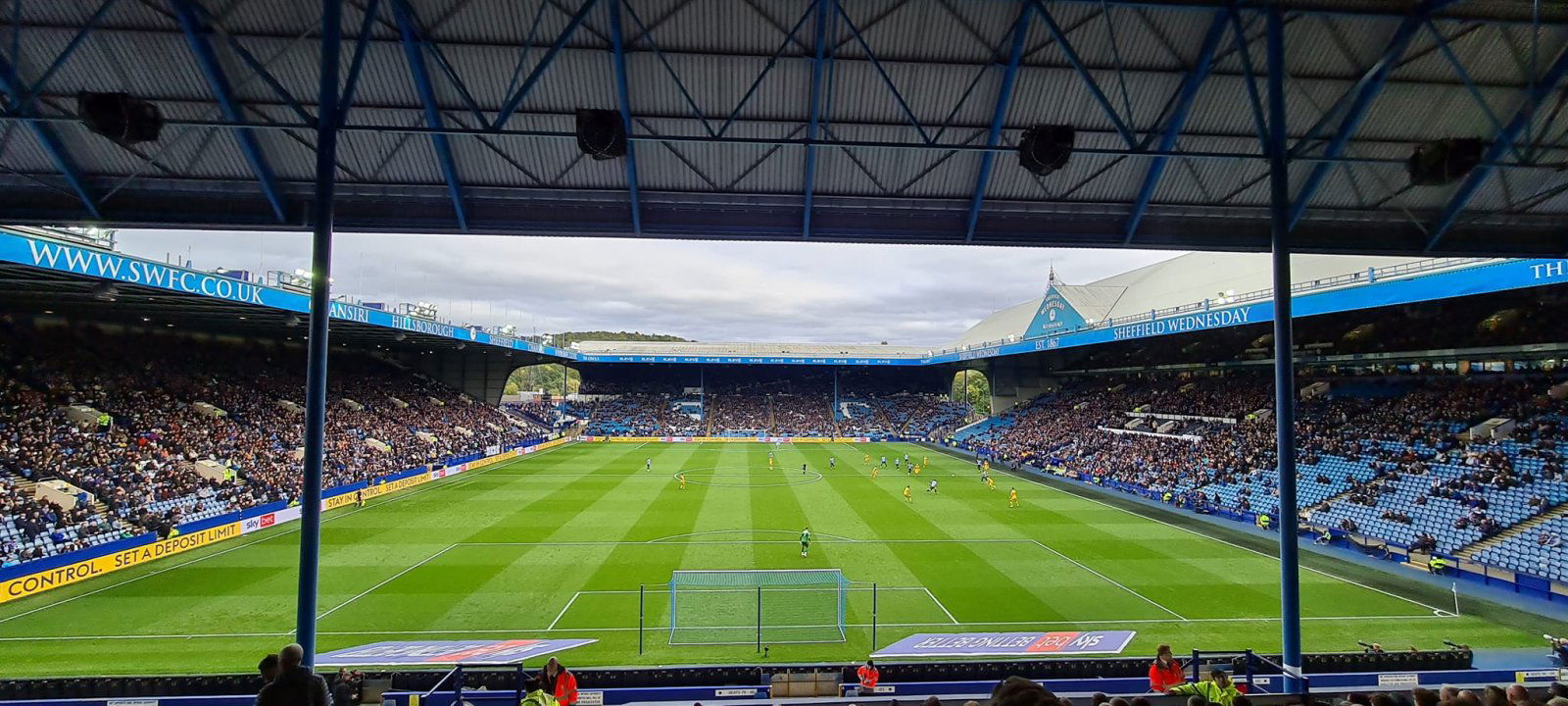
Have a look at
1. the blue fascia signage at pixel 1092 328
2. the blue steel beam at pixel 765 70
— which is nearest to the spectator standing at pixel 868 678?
the blue steel beam at pixel 765 70

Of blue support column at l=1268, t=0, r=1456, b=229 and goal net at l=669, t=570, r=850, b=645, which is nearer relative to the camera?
blue support column at l=1268, t=0, r=1456, b=229

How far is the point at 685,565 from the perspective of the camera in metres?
20.2

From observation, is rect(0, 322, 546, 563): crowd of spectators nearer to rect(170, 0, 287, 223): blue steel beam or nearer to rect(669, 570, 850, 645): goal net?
rect(170, 0, 287, 223): blue steel beam

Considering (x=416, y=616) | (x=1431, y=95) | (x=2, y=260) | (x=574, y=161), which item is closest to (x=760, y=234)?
(x=574, y=161)

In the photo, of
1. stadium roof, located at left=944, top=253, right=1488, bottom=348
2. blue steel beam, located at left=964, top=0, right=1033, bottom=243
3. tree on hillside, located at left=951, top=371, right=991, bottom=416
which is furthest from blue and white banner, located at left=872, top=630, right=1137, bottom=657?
tree on hillside, located at left=951, top=371, right=991, bottom=416

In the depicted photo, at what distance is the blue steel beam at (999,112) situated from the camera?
8.35m

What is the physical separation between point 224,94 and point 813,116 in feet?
23.0

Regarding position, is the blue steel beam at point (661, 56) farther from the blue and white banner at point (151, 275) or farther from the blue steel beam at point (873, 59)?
the blue and white banner at point (151, 275)

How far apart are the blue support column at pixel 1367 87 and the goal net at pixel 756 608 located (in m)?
10.9

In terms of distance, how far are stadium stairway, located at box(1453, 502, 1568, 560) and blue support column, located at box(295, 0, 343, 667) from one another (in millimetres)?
27015

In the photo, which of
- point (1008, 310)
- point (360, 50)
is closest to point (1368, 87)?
point (360, 50)

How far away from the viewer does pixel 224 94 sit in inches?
320

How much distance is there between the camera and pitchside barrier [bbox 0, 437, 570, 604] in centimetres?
1678

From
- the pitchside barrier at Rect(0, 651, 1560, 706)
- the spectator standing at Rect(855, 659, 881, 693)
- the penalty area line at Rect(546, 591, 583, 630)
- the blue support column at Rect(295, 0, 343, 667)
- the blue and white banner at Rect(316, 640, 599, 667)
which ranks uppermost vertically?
the blue support column at Rect(295, 0, 343, 667)
